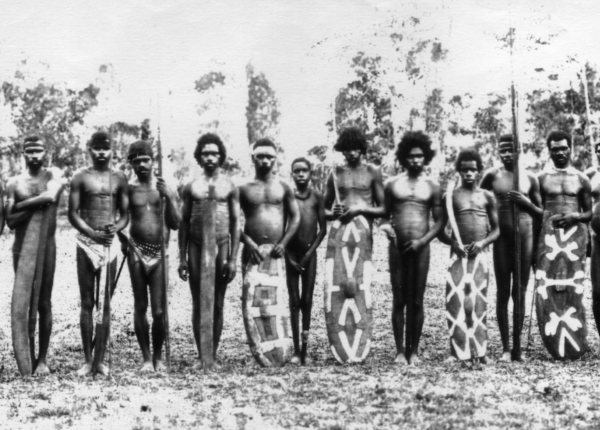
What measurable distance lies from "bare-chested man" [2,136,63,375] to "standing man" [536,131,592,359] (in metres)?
4.61

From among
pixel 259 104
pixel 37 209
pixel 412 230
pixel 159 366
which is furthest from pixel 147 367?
pixel 259 104

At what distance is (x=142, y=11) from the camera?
35.6ft

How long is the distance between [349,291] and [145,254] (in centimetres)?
192

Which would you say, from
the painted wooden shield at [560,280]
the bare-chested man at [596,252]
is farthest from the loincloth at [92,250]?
the bare-chested man at [596,252]

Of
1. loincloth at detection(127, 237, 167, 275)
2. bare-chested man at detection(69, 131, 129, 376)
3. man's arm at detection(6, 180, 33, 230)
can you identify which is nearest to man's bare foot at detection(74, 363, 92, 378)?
bare-chested man at detection(69, 131, 129, 376)

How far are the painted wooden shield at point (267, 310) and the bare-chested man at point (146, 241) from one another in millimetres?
799

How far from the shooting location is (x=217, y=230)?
7660 millimetres

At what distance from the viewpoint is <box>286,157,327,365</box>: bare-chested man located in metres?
7.98

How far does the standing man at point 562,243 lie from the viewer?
26.7ft

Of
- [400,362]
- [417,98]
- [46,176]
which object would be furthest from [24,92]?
[400,362]

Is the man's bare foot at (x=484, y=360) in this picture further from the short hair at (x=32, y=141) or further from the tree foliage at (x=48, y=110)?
the tree foliage at (x=48, y=110)

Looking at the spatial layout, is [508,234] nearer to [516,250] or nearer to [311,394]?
[516,250]

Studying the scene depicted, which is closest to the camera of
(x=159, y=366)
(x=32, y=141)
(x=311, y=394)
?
(x=311, y=394)

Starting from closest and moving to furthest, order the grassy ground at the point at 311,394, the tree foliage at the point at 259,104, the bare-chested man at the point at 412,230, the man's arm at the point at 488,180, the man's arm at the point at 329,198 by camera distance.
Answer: the grassy ground at the point at 311,394, the bare-chested man at the point at 412,230, the man's arm at the point at 329,198, the man's arm at the point at 488,180, the tree foliage at the point at 259,104
